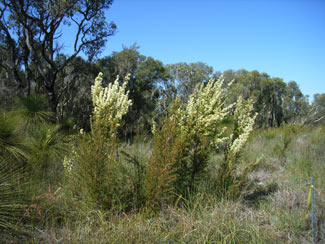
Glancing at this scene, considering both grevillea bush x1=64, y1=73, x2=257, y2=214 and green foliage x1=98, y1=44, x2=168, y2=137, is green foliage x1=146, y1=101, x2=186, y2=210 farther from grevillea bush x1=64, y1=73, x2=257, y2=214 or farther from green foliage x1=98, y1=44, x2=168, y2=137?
green foliage x1=98, y1=44, x2=168, y2=137

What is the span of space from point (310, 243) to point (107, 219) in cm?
250

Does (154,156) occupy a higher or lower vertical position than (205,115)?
lower

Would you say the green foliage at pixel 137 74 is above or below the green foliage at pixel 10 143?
above

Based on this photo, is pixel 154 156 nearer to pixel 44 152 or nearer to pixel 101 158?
pixel 101 158

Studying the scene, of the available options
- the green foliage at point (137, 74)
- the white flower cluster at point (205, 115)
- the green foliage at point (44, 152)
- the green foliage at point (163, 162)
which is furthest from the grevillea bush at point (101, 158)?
the green foliage at point (137, 74)

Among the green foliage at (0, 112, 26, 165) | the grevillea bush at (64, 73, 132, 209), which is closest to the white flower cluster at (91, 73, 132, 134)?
the grevillea bush at (64, 73, 132, 209)

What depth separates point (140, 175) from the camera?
326 cm

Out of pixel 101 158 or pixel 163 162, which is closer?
pixel 101 158

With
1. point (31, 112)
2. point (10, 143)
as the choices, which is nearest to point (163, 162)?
point (10, 143)

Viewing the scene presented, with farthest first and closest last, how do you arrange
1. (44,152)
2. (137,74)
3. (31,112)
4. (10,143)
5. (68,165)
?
1. (137,74)
2. (31,112)
3. (44,152)
4. (10,143)
5. (68,165)

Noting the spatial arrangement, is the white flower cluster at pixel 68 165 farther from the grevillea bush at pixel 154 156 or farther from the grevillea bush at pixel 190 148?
the grevillea bush at pixel 190 148

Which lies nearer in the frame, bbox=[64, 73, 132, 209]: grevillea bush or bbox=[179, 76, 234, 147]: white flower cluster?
bbox=[64, 73, 132, 209]: grevillea bush

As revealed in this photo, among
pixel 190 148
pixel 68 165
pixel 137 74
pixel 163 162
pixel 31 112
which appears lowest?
pixel 68 165

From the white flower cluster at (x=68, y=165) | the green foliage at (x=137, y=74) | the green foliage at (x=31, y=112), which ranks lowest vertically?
the white flower cluster at (x=68, y=165)
